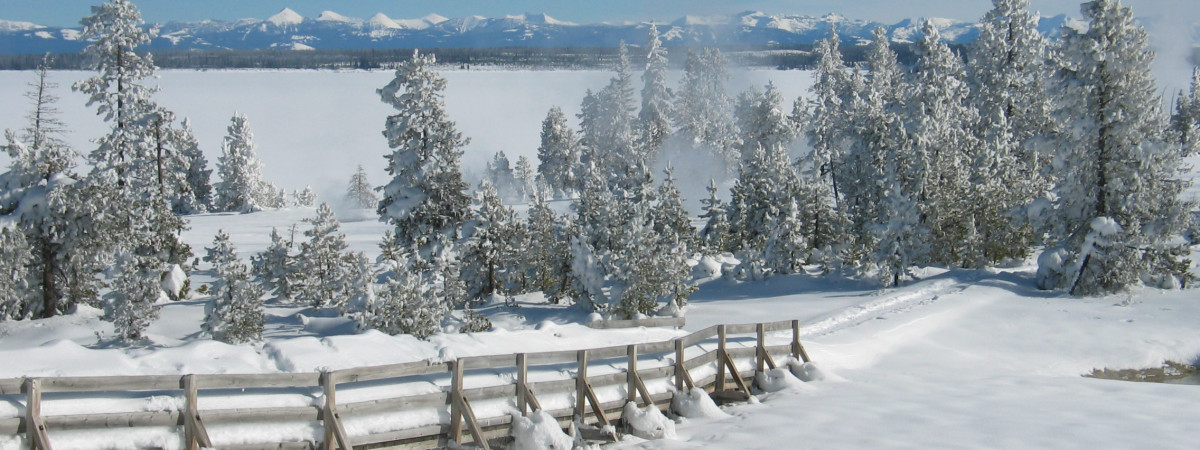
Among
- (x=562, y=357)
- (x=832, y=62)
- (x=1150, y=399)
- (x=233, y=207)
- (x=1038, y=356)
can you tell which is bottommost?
(x=233, y=207)

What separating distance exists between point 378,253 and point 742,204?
78.6ft

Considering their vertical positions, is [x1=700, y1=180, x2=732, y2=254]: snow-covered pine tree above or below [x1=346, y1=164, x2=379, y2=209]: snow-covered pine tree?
above

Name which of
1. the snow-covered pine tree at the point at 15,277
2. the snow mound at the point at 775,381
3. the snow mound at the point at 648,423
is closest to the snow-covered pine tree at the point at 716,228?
the snow-covered pine tree at the point at 15,277

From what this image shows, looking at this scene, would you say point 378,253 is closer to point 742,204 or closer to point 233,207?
point 742,204

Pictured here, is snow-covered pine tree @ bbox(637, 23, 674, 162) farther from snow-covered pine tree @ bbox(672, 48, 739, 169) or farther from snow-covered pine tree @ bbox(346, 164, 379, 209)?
snow-covered pine tree @ bbox(346, 164, 379, 209)

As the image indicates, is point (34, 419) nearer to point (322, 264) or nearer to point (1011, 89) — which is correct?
point (322, 264)

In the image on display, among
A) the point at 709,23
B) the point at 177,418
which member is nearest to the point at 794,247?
the point at 177,418

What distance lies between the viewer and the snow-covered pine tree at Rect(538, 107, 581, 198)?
9681cm

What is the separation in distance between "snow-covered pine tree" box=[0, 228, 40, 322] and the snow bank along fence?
85.6 feet

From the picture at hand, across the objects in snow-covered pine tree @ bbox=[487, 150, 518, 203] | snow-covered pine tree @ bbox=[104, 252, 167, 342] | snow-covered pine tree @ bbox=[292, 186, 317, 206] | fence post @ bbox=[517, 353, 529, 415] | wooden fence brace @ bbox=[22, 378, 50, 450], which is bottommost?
snow-covered pine tree @ bbox=[292, 186, 317, 206]

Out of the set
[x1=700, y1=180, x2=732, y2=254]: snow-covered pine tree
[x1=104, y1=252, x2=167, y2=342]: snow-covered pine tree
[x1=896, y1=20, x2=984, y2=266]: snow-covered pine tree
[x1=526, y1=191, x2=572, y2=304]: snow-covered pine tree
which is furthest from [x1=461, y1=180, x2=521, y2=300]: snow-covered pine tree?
[x1=896, y1=20, x2=984, y2=266]: snow-covered pine tree

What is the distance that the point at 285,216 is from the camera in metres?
74.8

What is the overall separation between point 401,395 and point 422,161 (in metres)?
30.0

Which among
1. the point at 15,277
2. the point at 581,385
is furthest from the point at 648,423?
the point at 15,277
